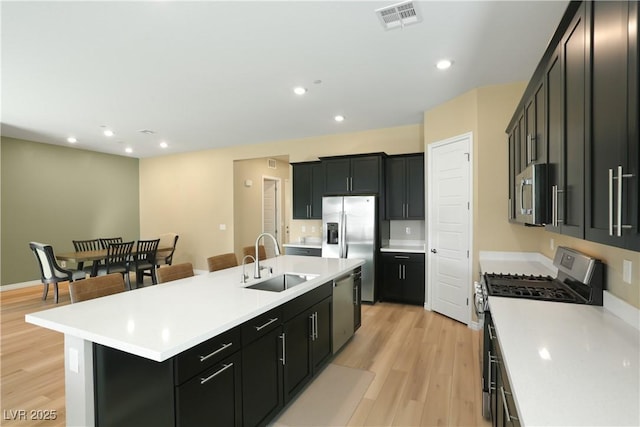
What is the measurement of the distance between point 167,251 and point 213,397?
5416mm

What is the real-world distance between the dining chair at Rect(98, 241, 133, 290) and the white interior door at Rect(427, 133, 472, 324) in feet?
16.4

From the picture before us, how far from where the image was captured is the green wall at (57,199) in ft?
19.3

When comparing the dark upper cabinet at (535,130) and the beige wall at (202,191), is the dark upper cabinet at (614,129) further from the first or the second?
the beige wall at (202,191)

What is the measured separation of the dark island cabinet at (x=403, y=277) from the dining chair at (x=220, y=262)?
2406 millimetres

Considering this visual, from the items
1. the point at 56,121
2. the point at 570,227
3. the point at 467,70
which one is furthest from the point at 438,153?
the point at 56,121

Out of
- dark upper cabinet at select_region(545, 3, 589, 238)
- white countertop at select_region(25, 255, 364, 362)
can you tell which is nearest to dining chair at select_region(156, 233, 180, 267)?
white countertop at select_region(25, 255, 364, 362)

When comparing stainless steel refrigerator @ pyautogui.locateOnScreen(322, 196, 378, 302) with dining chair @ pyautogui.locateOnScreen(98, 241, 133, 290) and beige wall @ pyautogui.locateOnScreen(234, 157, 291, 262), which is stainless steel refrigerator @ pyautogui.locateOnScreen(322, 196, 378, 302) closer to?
beige wall @ pyautogui.locateOnScreen(234, 157, 291, 262)

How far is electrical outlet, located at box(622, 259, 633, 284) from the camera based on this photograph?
1.61 metres

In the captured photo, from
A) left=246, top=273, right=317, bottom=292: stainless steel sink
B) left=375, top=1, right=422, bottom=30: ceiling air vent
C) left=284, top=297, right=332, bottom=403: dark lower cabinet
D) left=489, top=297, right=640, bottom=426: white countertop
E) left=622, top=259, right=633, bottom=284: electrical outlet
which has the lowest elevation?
left=284, top=297, right=332, bottom=403: dark lower cabinet

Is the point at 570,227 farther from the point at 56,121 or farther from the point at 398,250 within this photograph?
the point at 56,121

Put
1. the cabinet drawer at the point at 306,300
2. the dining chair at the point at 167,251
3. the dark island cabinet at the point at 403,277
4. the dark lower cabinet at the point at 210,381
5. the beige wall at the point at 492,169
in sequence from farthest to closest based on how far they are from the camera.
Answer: the dining chair at the point at 167,251 < the dark island cabinet at the point at 403,277 < the beige wall at the point at 492,169 < the cabinet drawer at the point at 306,300 < the dark lower cabinet at the point at 210,381

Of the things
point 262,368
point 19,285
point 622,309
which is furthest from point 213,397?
point 19,285

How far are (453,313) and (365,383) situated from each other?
1.95 meters

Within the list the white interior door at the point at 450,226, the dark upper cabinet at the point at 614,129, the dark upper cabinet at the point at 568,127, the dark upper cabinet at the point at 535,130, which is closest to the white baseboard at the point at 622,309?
the dark upper cabinet at the point at 568,127
